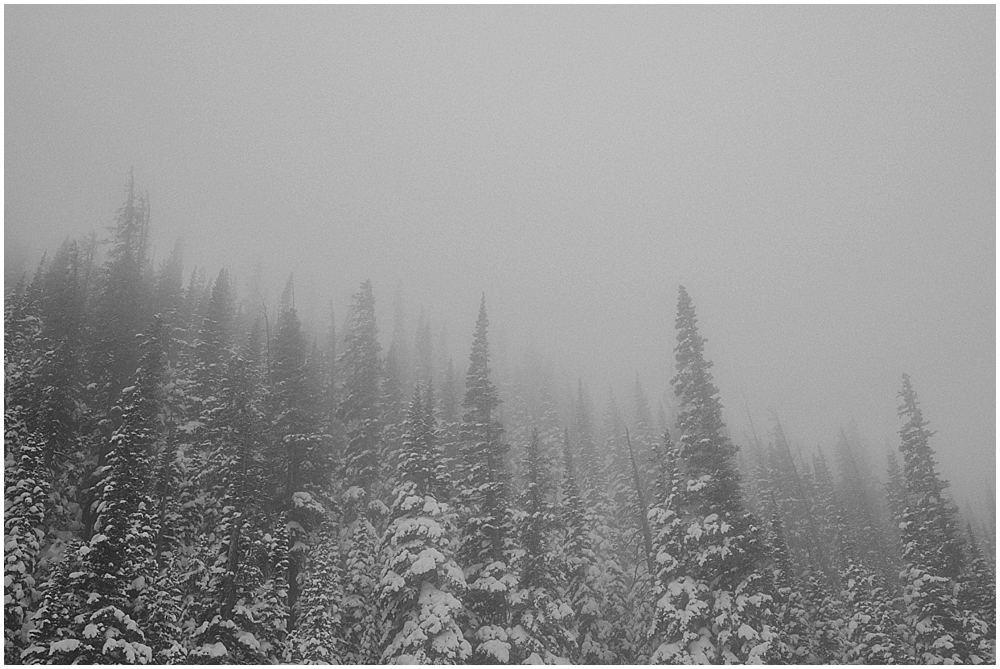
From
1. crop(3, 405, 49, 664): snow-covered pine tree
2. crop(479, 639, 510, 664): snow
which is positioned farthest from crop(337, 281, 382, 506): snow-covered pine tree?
crop(3, 405, 49, 664): snow-covered pine tree

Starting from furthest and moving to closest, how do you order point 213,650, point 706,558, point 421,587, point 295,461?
point 295,461, point 706,558, point 421,587, point 213,650

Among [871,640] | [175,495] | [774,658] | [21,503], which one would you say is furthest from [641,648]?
[21,503]

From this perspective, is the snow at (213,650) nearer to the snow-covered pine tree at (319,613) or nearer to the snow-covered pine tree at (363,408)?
the snow-covered pine tree at (319,613)

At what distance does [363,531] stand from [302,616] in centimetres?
610

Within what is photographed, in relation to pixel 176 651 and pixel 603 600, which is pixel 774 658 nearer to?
pixel 603 600

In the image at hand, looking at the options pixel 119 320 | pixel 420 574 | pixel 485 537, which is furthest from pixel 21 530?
pixel 485 537

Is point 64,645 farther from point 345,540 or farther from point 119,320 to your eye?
point 119,320

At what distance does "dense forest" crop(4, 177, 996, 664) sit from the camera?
64.9 ft

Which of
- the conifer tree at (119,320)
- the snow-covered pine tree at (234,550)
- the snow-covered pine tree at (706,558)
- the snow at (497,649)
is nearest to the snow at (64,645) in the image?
the snow-covered pine tree at (234,550)

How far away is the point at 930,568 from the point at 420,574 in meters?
25.6

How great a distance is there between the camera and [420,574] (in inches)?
882

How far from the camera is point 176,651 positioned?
62.5 feet

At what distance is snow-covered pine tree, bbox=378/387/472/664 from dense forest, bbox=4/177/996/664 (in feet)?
0.35

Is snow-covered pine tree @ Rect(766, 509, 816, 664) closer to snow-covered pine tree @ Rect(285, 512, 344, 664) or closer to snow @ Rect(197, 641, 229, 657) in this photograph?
snow-covered pine tree @ Rect(285, 512, 344, 664)
